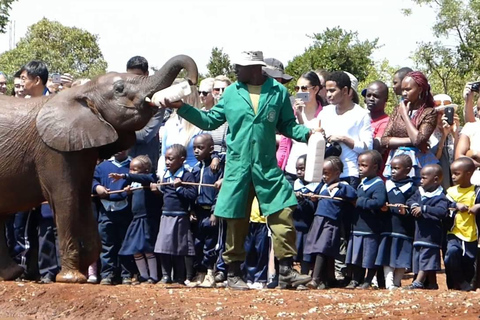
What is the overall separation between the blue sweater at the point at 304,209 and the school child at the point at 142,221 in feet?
5.61

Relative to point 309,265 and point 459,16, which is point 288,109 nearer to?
point 309,265

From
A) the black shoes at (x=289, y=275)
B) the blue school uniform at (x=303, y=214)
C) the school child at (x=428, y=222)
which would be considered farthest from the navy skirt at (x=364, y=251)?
the black shoes at (x=289, y=275)

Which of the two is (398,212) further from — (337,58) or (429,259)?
(337,58)

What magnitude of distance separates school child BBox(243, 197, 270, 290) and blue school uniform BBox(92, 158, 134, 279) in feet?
4.92

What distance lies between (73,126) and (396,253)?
3379 mm

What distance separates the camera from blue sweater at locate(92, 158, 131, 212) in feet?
35.1

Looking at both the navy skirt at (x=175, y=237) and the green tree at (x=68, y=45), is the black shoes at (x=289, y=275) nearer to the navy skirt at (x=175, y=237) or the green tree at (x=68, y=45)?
the navy skirt at (x=175, y=237)

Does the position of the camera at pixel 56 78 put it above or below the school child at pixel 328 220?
above

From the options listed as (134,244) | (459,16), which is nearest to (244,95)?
(134,244)

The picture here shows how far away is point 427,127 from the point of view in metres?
9.58

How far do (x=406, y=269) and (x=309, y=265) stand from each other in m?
0.98

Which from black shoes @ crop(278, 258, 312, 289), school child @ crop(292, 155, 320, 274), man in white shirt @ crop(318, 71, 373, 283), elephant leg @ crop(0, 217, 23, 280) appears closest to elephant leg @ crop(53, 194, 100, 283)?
elephant leg @ crop(0, 217, 23, 280)

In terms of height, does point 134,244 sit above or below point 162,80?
below

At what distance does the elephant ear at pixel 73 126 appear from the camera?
9.05 metres
